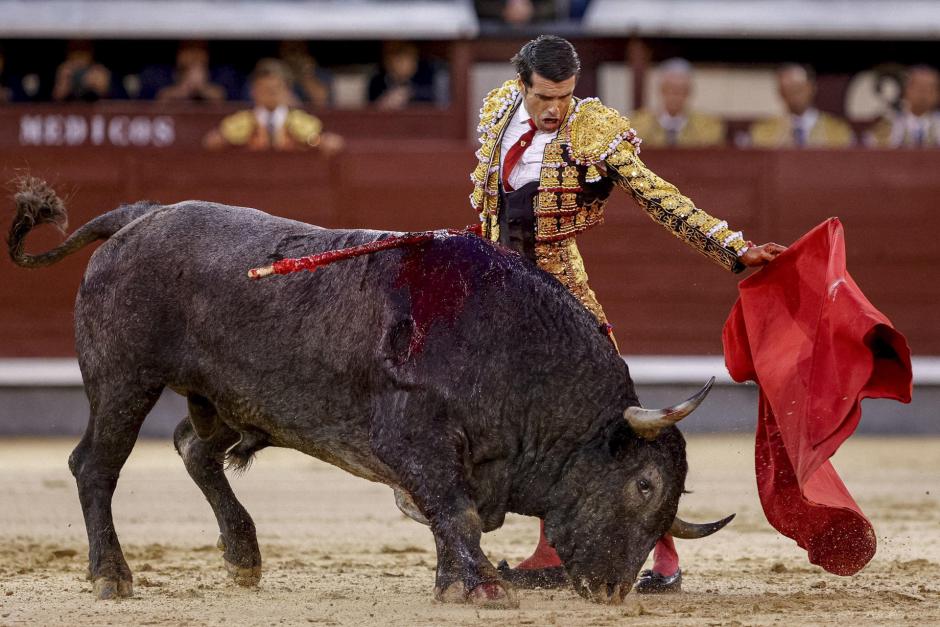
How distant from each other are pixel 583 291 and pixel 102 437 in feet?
4.15

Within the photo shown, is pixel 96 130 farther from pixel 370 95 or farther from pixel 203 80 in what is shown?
pixel 370 95

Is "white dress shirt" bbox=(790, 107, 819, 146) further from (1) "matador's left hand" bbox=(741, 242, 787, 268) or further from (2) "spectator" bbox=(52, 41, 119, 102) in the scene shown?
(1) "matador's left hand" bbox=(741, 242, 787, 268)

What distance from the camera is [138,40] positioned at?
9.09 metres

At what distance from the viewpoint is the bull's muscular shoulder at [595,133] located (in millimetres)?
3676

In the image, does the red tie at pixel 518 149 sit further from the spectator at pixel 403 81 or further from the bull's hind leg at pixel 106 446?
the spectator at pixel 403 81

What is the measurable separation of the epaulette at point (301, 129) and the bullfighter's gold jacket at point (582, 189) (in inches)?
158

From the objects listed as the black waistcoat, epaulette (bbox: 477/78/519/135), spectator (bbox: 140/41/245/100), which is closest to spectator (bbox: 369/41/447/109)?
spectator (bbox: 140/41/245/100)

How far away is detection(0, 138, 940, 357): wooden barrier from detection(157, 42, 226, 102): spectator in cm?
70

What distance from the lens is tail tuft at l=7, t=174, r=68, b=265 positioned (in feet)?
13.4

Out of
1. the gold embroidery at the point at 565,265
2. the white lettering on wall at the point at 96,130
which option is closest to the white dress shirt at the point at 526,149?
the gold embroidery at the point at 565,265

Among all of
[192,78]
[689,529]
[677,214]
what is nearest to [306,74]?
[192,78]

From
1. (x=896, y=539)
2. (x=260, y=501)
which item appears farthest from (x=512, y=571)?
(x=260, y=501)

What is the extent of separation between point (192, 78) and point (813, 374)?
5.57m

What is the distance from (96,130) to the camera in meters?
7.97
